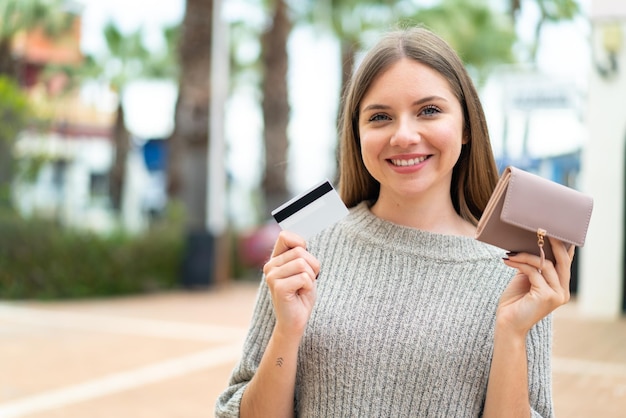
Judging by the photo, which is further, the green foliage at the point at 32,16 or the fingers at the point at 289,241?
the green foliage at the point at 32,16

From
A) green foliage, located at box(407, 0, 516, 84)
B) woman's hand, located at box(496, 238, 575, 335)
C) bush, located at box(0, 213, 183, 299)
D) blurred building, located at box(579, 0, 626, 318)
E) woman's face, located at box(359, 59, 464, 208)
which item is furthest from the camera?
green foliage, located at box(407, 0, 516, 84)

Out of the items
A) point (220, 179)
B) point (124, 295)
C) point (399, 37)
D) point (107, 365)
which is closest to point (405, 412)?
point (399, 37)

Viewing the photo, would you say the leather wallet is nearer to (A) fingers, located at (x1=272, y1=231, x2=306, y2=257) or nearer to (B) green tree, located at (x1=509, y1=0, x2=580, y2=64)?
(A) fingers, located at (x1=272, y1=231, x2=306, y2=257)

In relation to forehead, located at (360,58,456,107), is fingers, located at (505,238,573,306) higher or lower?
lower

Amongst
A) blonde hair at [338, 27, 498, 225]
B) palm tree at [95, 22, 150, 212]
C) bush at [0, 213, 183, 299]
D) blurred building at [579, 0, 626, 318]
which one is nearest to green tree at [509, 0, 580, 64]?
blurred building at [579, 0, 626, 318]

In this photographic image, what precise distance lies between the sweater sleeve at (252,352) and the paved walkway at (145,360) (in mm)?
2972

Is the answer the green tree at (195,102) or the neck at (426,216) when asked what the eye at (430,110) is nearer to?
the neck at (426,216)

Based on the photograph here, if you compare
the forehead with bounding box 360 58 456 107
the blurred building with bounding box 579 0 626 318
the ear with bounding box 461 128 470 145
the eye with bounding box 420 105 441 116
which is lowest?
the blurred building with bounding box 579 0 626 318

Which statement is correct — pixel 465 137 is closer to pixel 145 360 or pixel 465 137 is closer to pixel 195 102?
pixel 145 360

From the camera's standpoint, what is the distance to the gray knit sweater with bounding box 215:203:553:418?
199cm

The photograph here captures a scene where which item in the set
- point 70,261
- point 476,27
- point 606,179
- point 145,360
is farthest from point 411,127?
point 476,27

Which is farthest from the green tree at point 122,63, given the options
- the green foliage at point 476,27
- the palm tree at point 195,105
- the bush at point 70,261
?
the bush at point 70,261

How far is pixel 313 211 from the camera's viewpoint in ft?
6.38

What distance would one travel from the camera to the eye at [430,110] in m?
2.05
